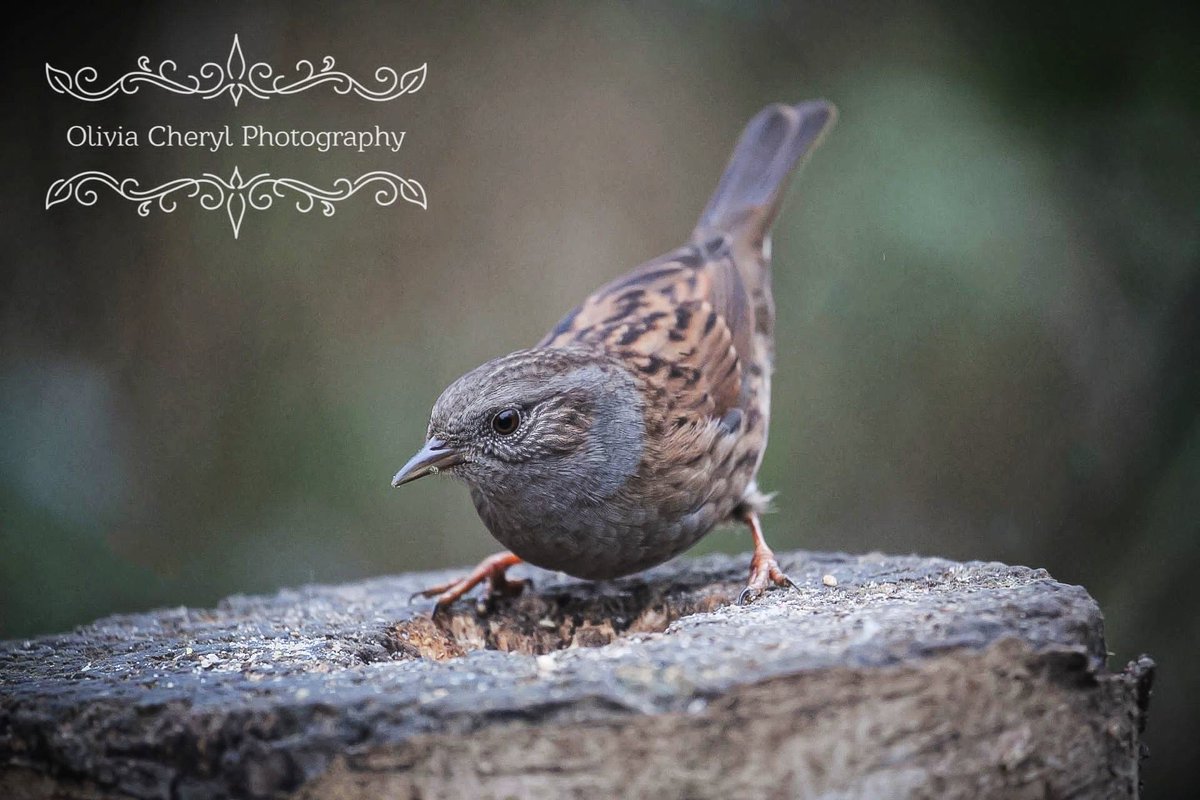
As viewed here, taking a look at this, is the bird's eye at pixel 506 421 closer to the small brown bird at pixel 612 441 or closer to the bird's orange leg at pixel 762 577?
the small brown bird at pixel 612 441

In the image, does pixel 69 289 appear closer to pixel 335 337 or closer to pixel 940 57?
pixel 335 337

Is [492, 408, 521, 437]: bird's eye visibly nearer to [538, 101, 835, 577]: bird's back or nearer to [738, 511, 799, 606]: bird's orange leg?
[538, 101, 835, 577]: bird's back

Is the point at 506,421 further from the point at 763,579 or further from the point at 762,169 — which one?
the point at 762,169

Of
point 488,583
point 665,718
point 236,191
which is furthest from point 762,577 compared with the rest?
point 236,191

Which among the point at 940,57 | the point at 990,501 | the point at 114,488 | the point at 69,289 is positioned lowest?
the point at 990,501

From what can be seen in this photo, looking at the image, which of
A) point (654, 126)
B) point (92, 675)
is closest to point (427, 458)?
point (92, 675)

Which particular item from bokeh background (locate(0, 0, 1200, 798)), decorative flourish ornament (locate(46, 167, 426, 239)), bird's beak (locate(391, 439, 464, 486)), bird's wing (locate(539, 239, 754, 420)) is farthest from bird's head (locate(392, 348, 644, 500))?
decorative flourish ornament (locate(46, 167, 426, 239))
